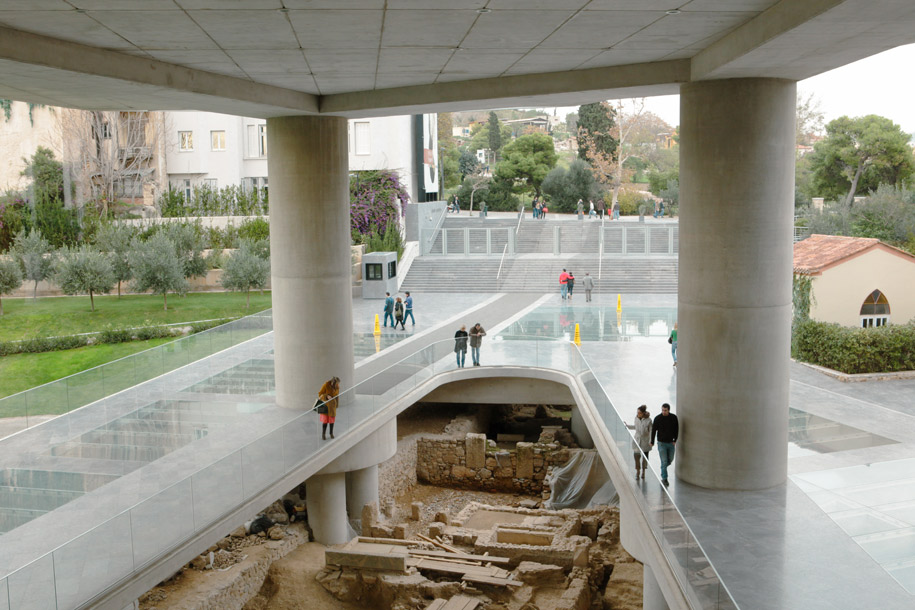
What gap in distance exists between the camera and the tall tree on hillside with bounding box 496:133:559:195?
66375 mm

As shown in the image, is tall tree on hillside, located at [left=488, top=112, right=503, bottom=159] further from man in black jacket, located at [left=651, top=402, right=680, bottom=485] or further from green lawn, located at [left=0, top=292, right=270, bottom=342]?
man in black jacket, located at [left=651, top=402, right=680, bottom=485]

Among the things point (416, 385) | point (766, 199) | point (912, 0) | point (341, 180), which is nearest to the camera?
point (912, 0)

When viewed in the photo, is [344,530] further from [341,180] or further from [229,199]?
[229,199]

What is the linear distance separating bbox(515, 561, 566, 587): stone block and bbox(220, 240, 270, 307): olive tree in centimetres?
2046

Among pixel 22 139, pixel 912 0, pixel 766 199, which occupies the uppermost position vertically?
pixel 22 139

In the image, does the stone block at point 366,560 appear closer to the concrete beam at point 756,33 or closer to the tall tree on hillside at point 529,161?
the concrete beam at point 756,33

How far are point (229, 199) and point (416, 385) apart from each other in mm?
28412

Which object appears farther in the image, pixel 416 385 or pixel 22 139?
pixel 22 139

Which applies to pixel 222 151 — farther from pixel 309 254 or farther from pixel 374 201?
pixel 309 254

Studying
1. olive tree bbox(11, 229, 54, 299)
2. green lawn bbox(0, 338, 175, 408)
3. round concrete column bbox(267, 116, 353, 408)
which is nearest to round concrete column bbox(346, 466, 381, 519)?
round concrete column bbox(267, 116, 353, 408)

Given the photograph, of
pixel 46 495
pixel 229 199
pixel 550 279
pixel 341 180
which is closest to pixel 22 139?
pixel 229 199

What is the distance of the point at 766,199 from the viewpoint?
12.0m

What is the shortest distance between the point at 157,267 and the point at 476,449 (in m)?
16.2

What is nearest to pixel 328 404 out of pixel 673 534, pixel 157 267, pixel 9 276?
pixel 673 534
